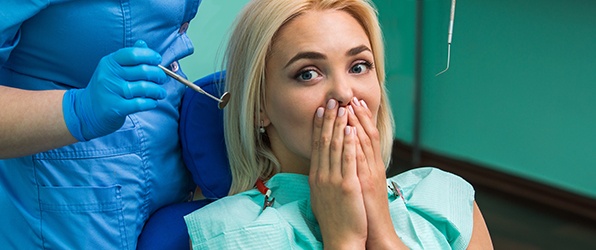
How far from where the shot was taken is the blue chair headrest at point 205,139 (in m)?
1.55

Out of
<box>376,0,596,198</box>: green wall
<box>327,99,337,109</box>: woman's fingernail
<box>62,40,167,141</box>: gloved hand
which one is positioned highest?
<box>62,40,167,141</box>: gloved hand

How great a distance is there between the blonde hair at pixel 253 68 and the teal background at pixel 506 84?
1.48 meters

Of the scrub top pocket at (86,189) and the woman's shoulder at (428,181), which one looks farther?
the woman's shoulder at (428,181)

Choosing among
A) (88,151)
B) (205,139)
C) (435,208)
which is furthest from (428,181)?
(88,151)

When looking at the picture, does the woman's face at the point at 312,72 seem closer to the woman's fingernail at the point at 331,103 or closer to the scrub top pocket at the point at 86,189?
the woman's fingernail at the point at 331,103

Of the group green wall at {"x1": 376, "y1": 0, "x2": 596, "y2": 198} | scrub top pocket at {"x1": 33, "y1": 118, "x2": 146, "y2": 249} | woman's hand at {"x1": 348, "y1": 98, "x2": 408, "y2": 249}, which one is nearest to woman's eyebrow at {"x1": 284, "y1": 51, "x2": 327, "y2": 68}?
woman's hand at {"x1": 348, "y1": 98, "x2": 408, "y2": 249}

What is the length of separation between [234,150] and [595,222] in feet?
6.15

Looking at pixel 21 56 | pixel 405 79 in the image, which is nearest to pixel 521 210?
pixel 405 79

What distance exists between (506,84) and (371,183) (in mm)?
1815

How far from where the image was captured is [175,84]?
5.15ft

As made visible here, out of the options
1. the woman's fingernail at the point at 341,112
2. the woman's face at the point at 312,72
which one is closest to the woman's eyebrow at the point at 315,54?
the woman's face at the point at 312,72

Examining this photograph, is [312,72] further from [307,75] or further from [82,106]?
[82,106]

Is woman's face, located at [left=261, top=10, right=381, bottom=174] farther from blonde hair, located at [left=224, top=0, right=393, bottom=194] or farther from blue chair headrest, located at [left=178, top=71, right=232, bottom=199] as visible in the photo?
blue chair headrest, located at [left=178, top=71, right=232, bottom=199]

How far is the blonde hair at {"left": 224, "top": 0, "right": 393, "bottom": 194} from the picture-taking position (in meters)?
1.43
